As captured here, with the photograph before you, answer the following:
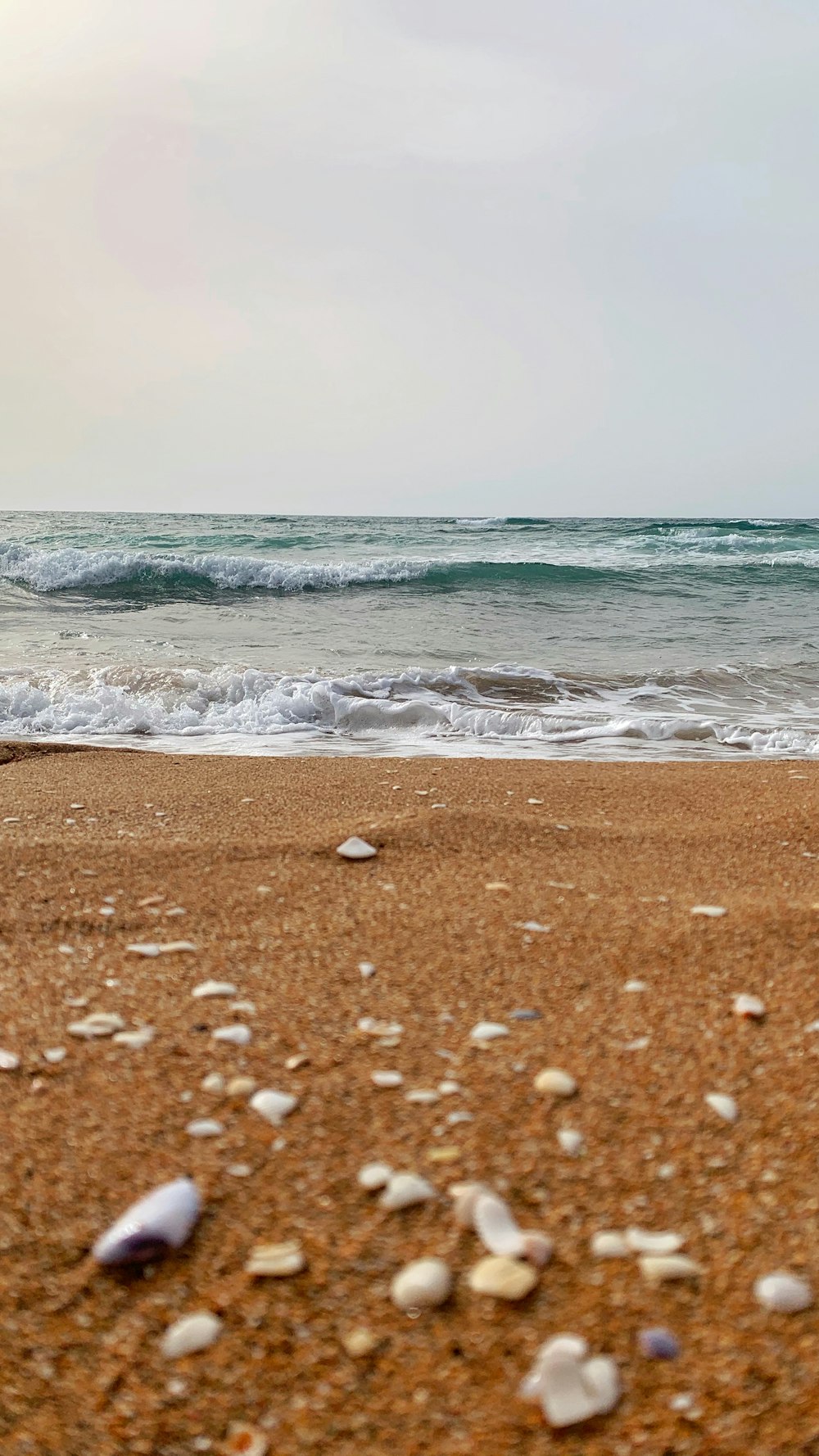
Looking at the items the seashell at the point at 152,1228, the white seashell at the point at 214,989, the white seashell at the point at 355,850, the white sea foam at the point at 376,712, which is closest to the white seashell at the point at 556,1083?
the seashell at the point at 152,1228

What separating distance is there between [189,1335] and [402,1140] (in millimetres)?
358

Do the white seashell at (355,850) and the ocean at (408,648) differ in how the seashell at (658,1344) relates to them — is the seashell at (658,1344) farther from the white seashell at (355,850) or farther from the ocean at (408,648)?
the ocean at (408,648)

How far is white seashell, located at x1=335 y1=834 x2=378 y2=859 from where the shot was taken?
8.41 ft

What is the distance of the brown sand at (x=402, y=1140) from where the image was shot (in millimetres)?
877

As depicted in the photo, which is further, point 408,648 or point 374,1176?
point 408,648

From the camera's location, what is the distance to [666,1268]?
100 centimetres

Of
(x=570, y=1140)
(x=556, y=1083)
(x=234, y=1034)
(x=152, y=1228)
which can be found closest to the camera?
(x=152, y=1228)

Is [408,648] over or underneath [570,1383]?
A: over

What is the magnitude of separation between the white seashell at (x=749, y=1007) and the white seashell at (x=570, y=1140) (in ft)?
1.51

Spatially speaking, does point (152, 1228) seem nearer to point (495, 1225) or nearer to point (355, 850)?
point (495, 1225)

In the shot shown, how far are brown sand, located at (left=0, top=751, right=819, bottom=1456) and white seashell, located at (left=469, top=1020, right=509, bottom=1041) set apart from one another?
0.07ft

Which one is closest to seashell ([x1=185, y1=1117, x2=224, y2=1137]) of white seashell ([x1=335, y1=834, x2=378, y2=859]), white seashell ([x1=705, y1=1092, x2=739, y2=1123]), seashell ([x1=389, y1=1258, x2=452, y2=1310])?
seashell ([x1=389, y1=1258, x2=452, y2=1310])

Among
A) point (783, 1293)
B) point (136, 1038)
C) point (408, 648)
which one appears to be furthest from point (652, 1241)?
point (408, 648)

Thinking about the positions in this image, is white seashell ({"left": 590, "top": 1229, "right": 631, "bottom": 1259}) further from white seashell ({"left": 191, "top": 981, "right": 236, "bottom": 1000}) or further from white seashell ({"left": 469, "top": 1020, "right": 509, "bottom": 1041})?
white seashell ({"left": 191, "top": 981, "right": 236, "bottom": 1000})
